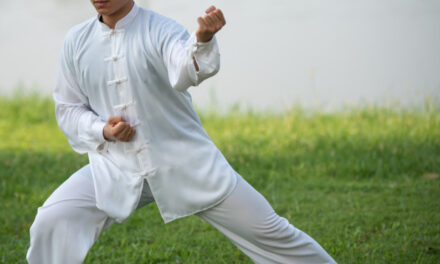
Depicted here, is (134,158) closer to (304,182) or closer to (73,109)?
(73,109)

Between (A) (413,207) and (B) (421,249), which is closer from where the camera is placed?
(B) (421,249)

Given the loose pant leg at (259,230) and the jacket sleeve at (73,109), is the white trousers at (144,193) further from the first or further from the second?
the jacket sleeve at (73,109)

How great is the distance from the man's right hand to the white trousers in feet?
0.97

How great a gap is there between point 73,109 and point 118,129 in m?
0.38

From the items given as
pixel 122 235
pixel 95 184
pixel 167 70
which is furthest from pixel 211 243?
pixel 167 70

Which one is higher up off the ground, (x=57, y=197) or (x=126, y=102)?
(x=126, y=102)

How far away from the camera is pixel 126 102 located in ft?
8.98

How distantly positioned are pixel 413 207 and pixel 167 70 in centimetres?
299

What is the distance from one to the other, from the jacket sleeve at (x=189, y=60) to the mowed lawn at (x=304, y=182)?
75.0 inches

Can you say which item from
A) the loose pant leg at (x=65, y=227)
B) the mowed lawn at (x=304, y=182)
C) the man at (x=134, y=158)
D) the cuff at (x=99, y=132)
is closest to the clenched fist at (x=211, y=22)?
the man at (x=134, y=158)

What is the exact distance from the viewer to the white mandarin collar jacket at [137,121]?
2.70 metres

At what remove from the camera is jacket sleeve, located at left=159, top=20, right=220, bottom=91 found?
2297 mm

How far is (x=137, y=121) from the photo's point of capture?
2754mm

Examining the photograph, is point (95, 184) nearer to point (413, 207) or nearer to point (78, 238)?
point (78, 238)
